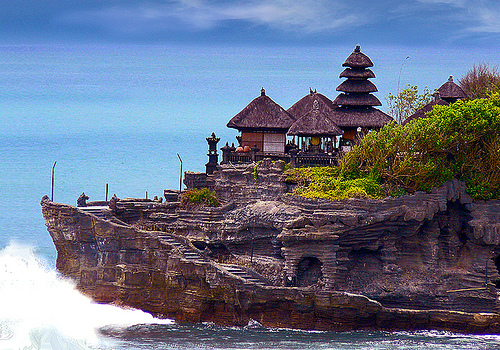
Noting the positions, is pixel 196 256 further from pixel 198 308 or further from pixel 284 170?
pixel 284 170

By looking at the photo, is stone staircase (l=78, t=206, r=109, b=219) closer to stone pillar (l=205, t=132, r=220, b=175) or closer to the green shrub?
the green shrub

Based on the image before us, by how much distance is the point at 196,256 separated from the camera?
58812 millimetres

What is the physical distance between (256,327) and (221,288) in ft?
9.73

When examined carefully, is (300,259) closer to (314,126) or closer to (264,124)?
(314,126)

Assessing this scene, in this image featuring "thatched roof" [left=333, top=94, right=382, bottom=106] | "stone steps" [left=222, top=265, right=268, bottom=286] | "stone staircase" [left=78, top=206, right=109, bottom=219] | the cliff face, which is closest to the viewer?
the cliff face

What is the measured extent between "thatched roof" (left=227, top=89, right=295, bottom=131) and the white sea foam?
533 inches

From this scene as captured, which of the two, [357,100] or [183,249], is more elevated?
[357,100]

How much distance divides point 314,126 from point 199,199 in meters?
8.40

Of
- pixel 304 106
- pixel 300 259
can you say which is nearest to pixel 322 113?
pixel 304 106

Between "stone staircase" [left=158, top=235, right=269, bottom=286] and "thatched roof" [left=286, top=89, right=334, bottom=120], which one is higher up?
A: "thatched roof" [left=286, top=89, right=334, bottom=120]

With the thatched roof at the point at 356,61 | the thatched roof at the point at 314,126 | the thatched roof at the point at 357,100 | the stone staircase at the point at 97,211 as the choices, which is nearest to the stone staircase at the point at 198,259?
the stone staircase at the point at 97,211

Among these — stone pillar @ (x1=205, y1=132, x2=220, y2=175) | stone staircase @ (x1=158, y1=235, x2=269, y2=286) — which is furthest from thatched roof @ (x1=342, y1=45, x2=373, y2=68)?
stone staircase @ (x1=158, y1=235, x2=269, y2=286)

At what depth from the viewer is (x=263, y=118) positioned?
63375 millimetres

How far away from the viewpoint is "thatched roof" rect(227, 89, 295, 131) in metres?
63.2
